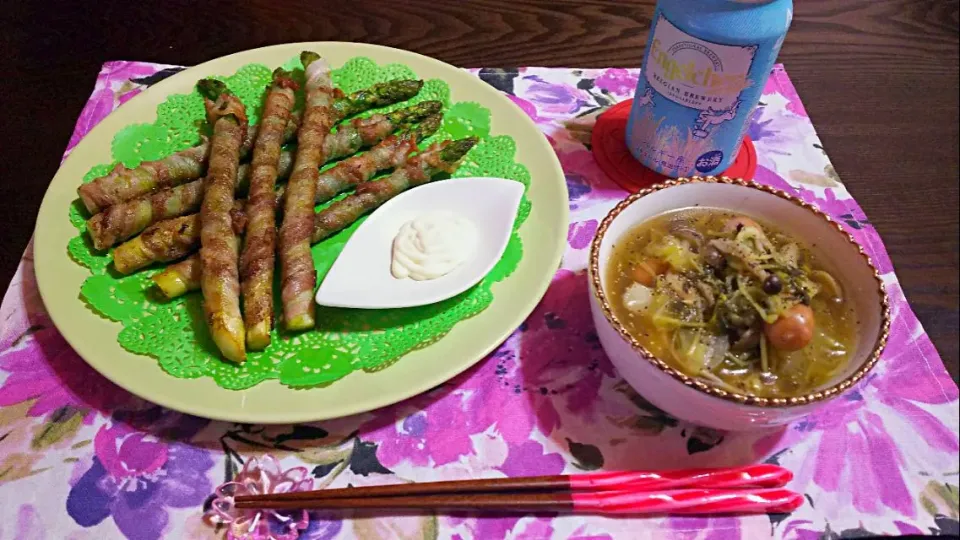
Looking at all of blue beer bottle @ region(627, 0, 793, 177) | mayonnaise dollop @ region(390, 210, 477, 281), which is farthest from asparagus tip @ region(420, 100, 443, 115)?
blue beer bottle @ region(627, 0, 793, 177)

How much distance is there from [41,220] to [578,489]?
1.95 m

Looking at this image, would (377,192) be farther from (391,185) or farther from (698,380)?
(698,380)

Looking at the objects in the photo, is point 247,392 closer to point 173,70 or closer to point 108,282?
point 108,282

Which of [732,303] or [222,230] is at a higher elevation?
[732,303]

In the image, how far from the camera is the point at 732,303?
170 cm

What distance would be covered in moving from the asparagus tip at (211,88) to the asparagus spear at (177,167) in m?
0.25

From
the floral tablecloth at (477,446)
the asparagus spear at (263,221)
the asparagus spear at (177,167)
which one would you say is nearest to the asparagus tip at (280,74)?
the asparagus spear at (263,221)

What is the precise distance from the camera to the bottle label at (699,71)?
6.45 feet

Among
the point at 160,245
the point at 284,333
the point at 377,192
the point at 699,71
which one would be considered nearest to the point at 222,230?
the point at 160,245

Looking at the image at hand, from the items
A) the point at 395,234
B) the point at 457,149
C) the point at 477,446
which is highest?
the point at 457,149

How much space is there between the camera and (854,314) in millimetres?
1742

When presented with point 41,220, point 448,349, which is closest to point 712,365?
point 448,349

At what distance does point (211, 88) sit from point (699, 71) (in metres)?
1.90

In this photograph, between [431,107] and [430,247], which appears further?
[431,107]
